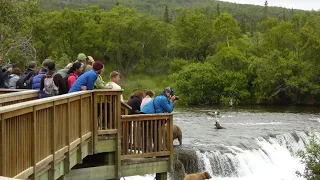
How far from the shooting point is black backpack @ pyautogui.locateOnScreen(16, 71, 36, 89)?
13523 mm

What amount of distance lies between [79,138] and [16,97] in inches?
69.9

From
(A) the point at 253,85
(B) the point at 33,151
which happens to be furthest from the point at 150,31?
(B) the point at 33,151

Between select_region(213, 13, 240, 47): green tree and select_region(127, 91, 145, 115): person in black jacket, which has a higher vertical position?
select_region(213, 13, 240, 47): green tree

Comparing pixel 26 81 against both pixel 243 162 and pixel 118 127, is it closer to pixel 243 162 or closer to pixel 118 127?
pixel 118 127

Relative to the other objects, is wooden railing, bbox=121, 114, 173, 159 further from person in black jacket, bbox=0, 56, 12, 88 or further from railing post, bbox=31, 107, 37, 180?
railing post, bbox=31, 107, 37, 180

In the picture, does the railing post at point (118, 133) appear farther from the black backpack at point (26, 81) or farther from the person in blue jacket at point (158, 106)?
the black backpack at point (26, 81)

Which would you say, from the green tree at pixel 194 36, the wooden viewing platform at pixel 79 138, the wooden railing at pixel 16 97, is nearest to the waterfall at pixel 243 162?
the wooden viewing platform at pixel 79 138

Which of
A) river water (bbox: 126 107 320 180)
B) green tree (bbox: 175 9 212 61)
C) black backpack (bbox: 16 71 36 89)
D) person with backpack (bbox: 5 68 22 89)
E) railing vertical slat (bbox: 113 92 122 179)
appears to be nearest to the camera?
railing vertical slat (bbox: 113 92 122 179)

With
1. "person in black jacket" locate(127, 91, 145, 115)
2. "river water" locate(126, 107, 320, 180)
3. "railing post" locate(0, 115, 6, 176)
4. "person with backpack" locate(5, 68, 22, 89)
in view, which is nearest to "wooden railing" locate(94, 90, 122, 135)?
"person in black jacket" locate(127, 91, 145, 115)

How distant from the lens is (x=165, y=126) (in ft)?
44.1

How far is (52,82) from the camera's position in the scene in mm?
11203

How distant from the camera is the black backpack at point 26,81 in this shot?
532 inches

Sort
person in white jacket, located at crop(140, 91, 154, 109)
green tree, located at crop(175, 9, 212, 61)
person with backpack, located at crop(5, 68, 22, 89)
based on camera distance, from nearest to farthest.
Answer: person with backpack, located at crop(5, 68, 22, 89) < person in white jacket, located at crop(140, 91, 154, 109) < green tree, located at crop(175, 9, 212, 61)

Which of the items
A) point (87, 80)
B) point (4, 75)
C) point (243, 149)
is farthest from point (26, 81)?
point (243, 149)
